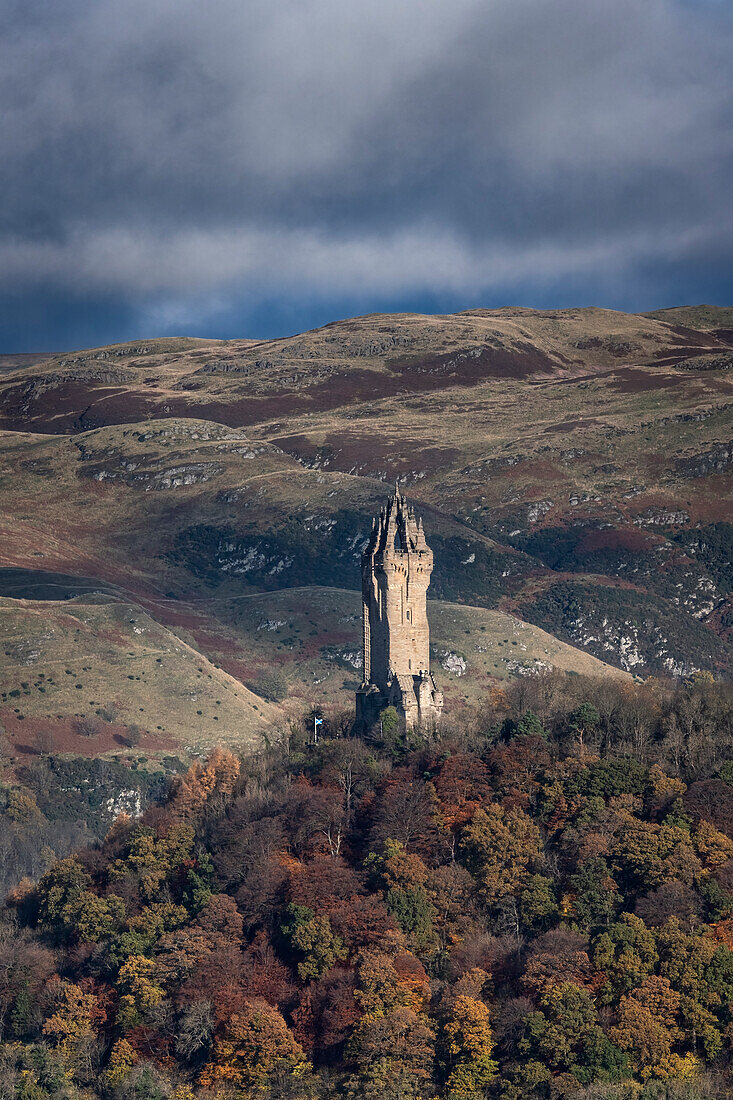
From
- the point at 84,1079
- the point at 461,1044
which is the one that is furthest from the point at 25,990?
the point at 461,1044

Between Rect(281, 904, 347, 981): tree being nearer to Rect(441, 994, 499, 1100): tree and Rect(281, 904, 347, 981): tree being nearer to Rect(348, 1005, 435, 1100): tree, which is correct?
Rect(348, 1005, 435, 1100): tree

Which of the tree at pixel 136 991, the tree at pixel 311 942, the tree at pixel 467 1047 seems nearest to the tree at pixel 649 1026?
the tree at pixel 467 1047

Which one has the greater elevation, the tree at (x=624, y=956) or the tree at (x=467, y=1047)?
the tree at (x=624, y=956)

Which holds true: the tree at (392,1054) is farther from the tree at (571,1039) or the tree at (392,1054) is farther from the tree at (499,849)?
the tree at (499,849)

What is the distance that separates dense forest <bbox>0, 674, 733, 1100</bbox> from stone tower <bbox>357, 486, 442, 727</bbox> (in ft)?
9.07

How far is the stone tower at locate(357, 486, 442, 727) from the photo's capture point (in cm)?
11038

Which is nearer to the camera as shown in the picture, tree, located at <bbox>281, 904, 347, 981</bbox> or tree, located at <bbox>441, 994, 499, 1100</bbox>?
tree, located at <bbox>441, 994, 499, 1100</bbox>

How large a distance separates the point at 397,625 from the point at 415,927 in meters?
29.8

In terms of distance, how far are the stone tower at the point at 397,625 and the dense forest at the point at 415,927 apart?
2765mm

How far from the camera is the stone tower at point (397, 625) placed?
110375 millimetres

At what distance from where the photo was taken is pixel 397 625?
113 m

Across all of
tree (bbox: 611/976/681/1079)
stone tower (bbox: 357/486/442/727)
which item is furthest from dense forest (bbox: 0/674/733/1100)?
stone tower (bbox: 357/486/442/727)

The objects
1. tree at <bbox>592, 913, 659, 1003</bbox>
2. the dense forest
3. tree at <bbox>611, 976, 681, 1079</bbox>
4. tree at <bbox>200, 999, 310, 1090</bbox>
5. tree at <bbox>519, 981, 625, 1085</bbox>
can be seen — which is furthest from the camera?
tree at <bbox>200, 999, 310, 1090</bbox>

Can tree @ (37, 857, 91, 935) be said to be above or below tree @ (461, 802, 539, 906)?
below
